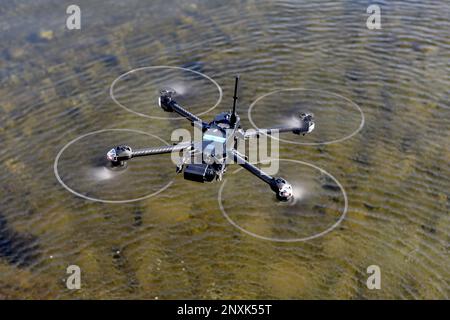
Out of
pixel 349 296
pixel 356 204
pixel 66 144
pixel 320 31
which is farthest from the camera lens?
pixel 320 31

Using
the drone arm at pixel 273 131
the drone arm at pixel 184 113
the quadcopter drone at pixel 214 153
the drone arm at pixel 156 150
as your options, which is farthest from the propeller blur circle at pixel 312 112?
the drone arm at pixel 156 150

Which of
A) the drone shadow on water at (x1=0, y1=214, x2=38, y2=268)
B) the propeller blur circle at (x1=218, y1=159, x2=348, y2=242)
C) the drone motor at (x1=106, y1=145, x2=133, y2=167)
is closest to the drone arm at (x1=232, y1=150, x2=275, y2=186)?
the propeller blur circle at (x1=218, y1=159, x2=348, y2=242)

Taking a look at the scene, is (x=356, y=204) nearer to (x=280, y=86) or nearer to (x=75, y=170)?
(x=280, y=86)

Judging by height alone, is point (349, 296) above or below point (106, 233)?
below

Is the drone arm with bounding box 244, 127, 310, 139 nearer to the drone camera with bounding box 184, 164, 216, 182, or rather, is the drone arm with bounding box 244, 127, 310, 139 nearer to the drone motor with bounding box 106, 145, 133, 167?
the drone camera with bounding box 184, 164, 216, 182

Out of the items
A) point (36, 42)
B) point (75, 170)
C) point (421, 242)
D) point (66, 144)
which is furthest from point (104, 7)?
point (421, 242)
